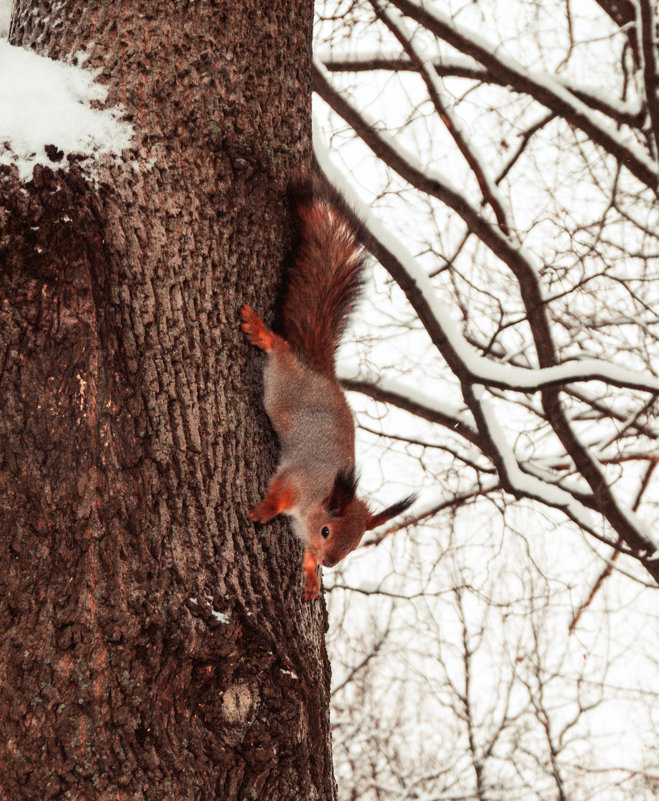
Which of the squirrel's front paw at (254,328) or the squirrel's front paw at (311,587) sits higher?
the squirrel's front paw at (254,328)

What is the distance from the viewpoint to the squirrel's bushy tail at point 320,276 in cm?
198

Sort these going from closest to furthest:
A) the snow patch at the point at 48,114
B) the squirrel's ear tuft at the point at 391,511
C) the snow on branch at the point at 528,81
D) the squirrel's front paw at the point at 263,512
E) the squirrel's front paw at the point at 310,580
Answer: the snow patch at the point at 48,114, the squirrel's front paw at the point at 263,512, the squirrel's front paw at the point at 310,580, the squirrel's ear tuft at the point at 391,511, the snow on branch at the point at 528,81

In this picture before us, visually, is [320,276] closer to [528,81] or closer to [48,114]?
Result: [48,114]

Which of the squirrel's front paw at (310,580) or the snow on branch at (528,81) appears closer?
the squirrel's front paw at (310,580)

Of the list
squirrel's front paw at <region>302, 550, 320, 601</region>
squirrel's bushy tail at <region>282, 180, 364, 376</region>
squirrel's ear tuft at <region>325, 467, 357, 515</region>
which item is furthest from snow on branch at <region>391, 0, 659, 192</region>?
squirrel's front paw at <region>302, 550, 320, 601</region>

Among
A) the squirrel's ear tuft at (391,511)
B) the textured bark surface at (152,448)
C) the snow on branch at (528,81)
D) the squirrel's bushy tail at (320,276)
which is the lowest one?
the textured bark surface at (152,448)

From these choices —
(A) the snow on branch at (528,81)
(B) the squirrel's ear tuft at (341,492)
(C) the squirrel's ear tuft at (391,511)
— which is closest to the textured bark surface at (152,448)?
(B) the squirrel's ear tuft at (341,492)

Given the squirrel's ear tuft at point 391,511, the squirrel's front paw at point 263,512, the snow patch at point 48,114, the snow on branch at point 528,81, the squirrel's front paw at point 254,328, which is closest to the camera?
the snow patch at point 48,114

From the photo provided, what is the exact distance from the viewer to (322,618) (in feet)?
6.81

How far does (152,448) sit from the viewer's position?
1.52m

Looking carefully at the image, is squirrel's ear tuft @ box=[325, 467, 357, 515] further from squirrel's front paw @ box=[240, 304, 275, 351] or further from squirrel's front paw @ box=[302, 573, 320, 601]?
squirrel's front paw @ box=[240, 304, 275, 351]

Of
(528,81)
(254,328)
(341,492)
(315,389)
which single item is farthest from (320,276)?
(528,81)

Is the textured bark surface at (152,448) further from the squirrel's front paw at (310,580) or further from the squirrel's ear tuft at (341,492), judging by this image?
the squirrel's ear tuft at (341,492)

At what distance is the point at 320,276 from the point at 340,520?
794 mm
